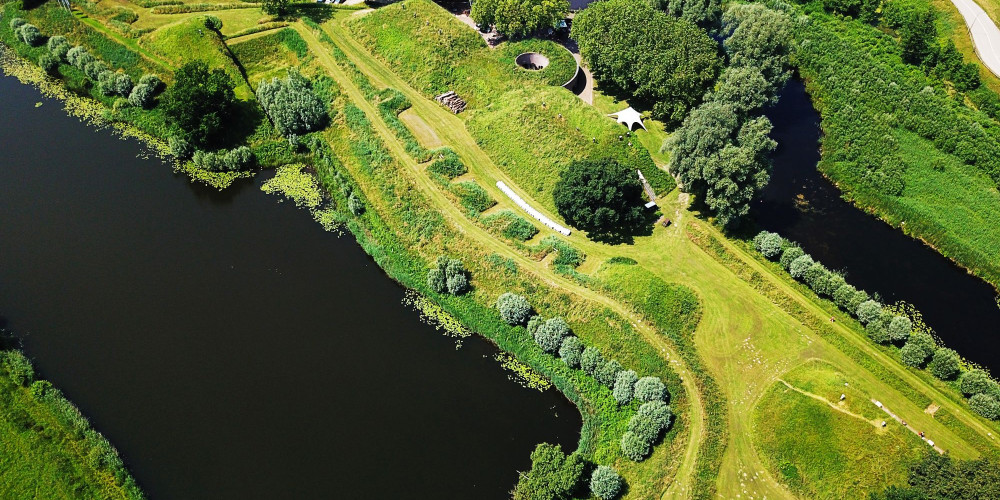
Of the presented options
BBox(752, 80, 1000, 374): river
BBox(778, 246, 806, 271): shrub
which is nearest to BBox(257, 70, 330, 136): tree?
BBox(752, 80, 1000, 374): river

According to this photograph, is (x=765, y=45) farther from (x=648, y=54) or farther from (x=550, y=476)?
(x=550, y=476)

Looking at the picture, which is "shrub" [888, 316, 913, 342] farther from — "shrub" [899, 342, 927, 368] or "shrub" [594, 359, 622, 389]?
"shrub" [594, 359, 622, 389]

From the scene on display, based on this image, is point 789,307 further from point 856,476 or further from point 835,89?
point 835,89

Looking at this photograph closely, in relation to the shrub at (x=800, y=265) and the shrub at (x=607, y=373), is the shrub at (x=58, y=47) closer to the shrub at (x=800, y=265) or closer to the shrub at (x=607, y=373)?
the shrub at (x=607, y=373)

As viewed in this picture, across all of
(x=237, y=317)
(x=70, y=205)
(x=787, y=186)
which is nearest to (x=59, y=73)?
(x=70, y=205)

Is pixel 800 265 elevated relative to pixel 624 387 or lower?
elevated

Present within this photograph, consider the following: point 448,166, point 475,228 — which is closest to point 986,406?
point 475,228

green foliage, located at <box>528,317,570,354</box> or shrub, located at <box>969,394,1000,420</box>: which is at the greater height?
shrub, located at <box>969,394,1000,420</box>

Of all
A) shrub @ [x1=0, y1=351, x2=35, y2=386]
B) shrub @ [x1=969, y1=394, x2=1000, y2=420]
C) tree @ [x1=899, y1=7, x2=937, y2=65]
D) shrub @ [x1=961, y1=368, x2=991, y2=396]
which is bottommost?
shrub @ [x1=0, y1=351, x2=35, y2=386]
